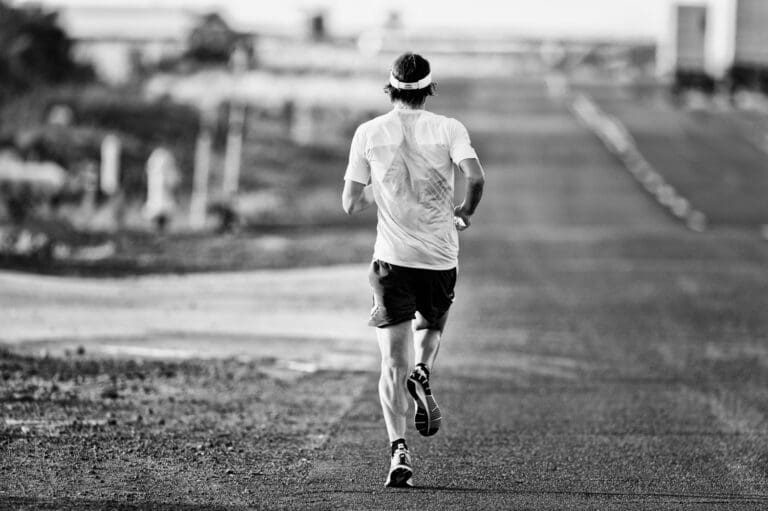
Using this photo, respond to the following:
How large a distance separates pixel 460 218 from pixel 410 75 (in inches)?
28.3

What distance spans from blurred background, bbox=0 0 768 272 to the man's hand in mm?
10732

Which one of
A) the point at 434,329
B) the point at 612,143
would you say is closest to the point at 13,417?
the point at 434,329

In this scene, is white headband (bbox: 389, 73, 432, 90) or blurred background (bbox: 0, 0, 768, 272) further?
blurred background (bbox: 0, 0, 768, 272)

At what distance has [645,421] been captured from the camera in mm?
8352

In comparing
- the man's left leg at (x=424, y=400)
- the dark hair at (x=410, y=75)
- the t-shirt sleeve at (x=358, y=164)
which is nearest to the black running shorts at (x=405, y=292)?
the man's left leg at (x=424, y=400)

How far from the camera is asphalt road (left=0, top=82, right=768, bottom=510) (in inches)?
254

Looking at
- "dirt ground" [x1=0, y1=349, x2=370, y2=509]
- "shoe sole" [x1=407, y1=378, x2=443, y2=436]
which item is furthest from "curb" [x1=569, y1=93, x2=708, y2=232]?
"shoe sole" [x1=407, y1=378, x2=443, y2=436]

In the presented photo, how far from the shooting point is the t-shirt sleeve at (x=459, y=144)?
650cm

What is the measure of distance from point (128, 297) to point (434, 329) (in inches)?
312

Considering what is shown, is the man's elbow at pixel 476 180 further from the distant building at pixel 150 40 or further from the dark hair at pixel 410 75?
the distant building at pixel 150 40

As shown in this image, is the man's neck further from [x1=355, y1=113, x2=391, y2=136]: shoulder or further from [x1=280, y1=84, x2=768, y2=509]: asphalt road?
[x1=280, y1=84, x2=768, y2=509]: asphalt road

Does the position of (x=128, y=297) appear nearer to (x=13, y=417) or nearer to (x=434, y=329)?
(x=13, y=417)

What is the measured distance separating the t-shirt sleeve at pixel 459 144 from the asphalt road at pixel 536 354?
4.92ft

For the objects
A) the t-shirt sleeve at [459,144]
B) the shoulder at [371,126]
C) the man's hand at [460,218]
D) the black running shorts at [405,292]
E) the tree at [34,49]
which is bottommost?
the tree at [34,49]
